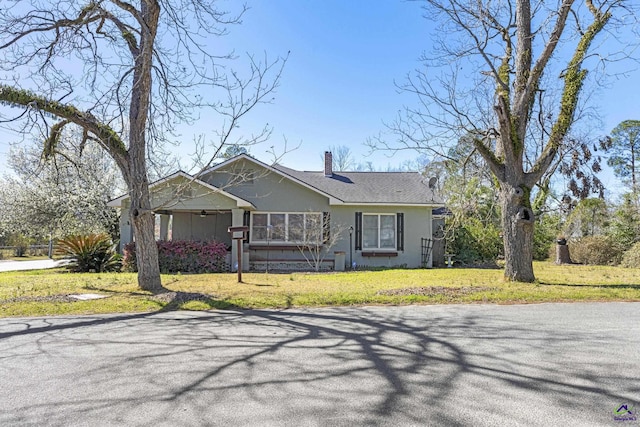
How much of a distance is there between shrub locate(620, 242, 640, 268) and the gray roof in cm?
812

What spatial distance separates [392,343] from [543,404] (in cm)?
198

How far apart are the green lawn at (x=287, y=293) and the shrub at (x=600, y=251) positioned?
8017 mm

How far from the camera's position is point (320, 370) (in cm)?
399

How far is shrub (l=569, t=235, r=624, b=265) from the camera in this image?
1795 centimetres

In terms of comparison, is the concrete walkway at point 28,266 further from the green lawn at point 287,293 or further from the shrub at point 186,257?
the green lawn at point 287,293

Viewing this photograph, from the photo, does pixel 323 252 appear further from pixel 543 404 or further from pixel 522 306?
pixel 543 404

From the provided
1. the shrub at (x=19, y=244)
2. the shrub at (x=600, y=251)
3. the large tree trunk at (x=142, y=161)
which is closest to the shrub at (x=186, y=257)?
the large tree trunk at (x=142, y=161)

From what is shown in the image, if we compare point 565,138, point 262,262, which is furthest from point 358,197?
point 565,138

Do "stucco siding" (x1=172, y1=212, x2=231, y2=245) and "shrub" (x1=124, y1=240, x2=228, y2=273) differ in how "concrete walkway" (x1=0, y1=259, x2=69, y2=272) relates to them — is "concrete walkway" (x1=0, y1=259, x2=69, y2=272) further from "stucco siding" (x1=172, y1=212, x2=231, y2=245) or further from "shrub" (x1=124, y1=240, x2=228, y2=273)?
"shrub" (x1=124, y1=240, x2=228, y2=273)

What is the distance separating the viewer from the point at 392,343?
4945mm

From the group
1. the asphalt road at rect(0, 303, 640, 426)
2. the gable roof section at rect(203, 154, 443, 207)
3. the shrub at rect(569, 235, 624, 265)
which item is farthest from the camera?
the shrub at rect(569, 235, 624, 265)

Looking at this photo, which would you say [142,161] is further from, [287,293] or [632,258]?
[632,258]

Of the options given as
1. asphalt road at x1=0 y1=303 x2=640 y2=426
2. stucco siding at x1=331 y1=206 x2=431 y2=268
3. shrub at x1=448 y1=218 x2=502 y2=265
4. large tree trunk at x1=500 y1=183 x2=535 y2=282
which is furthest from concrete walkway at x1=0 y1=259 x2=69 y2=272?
large tree trunk at x1=500 y1=183 x2=535 y2=282

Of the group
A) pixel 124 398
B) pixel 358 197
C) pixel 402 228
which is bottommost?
pixel 124 398
